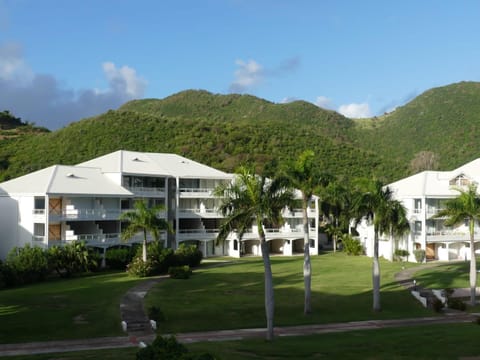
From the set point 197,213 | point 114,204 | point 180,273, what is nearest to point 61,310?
point 180,273

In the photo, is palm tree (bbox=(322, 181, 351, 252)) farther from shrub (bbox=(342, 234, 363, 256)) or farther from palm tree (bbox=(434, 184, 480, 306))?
palm tree (bbox=(434, 184, 480, 306))

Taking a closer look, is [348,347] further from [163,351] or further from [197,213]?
[197,213]

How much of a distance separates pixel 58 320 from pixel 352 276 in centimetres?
2736

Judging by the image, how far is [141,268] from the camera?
47.6m

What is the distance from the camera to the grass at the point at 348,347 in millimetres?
21125

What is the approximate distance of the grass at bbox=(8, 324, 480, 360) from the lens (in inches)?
832

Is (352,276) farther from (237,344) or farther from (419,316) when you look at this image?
(237,344)

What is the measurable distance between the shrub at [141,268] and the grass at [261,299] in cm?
370

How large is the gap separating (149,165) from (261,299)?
115 feet

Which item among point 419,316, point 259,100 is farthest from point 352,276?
point 259,100

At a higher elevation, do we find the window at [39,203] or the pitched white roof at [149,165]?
the pitched white roof at [149,165]

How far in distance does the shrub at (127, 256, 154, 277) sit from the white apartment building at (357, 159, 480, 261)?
29.5 meters

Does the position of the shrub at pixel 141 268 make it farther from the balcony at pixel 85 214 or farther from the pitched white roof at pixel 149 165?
the pitched white roof at pixel 149 165

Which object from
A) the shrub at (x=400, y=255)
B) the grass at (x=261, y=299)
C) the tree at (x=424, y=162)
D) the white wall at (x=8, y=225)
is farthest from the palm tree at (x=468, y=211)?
the tree at (x=424, y=162)
